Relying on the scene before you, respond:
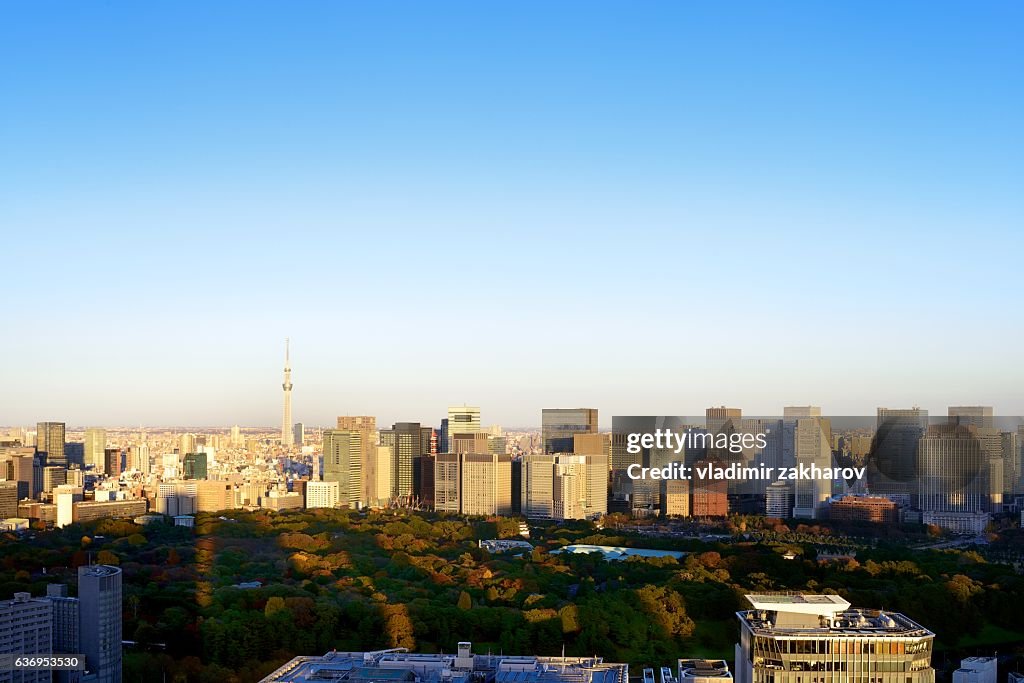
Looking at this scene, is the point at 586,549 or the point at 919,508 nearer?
the point at 586,549

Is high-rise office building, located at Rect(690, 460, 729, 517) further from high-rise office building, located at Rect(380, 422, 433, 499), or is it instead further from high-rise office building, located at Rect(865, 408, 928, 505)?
high-rise office building, located at Rect(380, 422, 433, 499)

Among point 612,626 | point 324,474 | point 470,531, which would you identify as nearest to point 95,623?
point 612,626

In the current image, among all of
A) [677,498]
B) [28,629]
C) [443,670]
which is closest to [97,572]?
[28,629]

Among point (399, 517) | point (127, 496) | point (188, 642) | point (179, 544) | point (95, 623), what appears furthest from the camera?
point (127, 496)

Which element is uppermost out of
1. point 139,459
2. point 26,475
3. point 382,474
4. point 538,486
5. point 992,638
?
point 139,459

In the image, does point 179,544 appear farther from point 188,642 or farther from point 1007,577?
point 1007,577

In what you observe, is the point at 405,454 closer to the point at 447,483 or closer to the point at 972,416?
the point at 447,483

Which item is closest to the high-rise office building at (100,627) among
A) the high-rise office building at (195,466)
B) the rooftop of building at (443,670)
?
the rooftop of building at (443,670)
